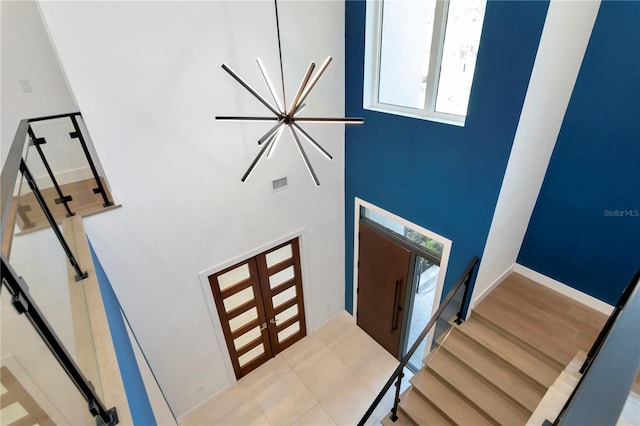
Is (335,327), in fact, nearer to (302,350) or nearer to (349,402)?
(302,350)

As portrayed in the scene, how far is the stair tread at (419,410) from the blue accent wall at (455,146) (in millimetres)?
1314

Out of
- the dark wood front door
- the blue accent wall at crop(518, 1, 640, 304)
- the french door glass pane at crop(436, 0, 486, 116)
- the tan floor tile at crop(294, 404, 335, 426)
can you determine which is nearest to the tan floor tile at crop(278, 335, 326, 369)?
the tan floor tile at crop(294, 404, 335, 426)

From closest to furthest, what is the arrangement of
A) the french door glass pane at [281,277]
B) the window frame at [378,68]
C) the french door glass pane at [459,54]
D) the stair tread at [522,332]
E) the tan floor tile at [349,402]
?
the french door glass pane at [459,54] < the stair tread at [522,332] < the window frame at [378,68] < the tan floor tile at [349,402] < the french door glass pane at [281,277]

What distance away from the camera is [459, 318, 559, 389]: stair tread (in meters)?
2.96

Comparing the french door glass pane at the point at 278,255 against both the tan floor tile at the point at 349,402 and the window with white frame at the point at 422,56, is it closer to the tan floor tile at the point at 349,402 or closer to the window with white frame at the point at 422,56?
the tan floor tile at the point at 349,402

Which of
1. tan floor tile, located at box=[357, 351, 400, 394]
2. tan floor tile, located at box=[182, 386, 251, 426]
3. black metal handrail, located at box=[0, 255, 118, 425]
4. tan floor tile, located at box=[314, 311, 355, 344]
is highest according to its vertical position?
black metal handrail, located at box=[0, 255, 118, 425]

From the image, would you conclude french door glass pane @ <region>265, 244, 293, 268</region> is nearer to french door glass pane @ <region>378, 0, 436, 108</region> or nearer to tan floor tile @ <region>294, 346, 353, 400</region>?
tan floor tile @ <region>294, 346, 353, 400</region>

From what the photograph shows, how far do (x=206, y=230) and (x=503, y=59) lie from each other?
338 cm

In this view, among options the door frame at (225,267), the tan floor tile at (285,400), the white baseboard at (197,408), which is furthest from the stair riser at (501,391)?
the white baseboard at (197,408)

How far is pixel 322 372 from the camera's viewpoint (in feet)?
16.3

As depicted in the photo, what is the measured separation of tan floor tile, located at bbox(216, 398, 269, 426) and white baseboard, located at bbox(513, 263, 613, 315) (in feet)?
13.0

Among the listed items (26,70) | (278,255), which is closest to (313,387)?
(278,255)

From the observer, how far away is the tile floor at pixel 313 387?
14.3 feet

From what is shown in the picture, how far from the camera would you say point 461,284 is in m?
3.38
